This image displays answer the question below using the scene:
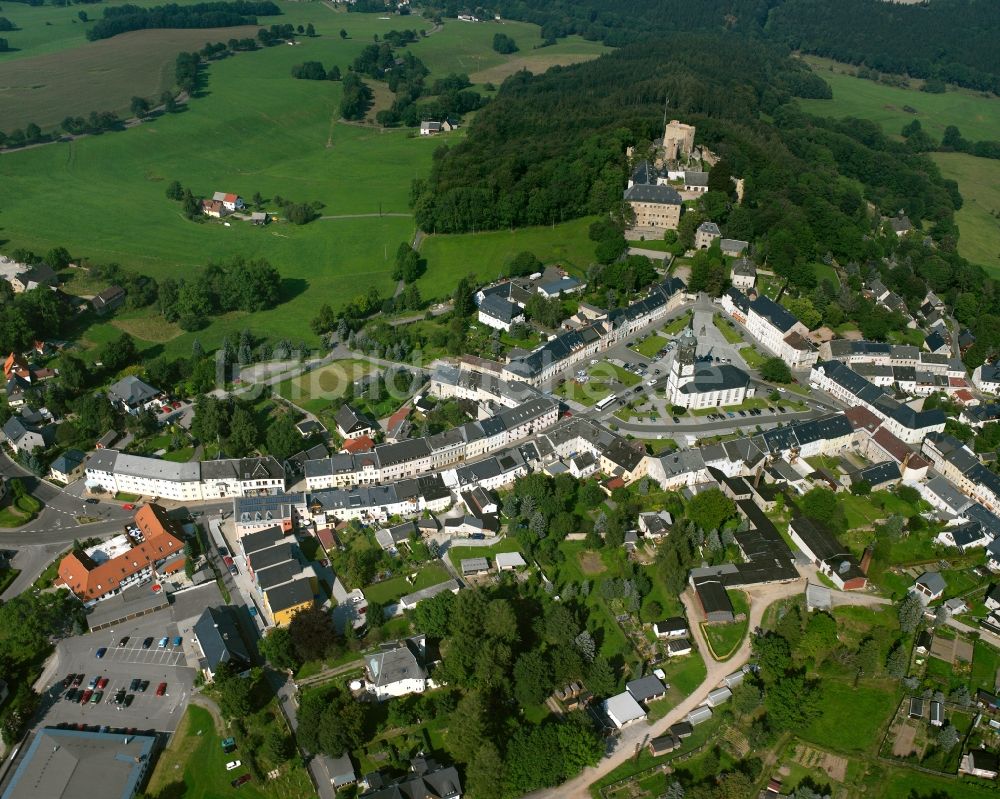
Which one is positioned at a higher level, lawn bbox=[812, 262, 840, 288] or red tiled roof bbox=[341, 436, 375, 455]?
lawn bbox=[812, 262, 840, 288]

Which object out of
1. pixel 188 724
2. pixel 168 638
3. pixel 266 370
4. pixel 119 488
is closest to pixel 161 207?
pixel 266 370

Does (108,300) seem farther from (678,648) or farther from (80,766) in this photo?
(678,648)

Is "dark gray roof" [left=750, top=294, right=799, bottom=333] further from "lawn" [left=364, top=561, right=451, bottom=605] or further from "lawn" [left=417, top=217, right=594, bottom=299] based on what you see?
"lawn" [left=364, top=561, right=451, bottom=605]

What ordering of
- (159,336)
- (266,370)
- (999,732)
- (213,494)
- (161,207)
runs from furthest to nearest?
1. (161,207)
2. (159,336)
3. (266,370)
4. (213,494)
5. (999,732)

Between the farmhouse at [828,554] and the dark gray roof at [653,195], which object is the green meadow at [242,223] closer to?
the dark gray roof at [653,195]

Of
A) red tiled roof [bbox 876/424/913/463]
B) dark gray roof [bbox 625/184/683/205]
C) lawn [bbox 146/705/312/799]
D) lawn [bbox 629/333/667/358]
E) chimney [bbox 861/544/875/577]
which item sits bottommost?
lawn [bbox 146/705/312/799]

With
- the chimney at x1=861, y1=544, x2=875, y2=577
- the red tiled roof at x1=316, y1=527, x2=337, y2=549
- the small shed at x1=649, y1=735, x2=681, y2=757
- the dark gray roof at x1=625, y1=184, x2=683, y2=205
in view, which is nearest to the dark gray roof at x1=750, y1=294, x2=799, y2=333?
the dark gray roof at x1=625, y1=184, x2=683, y2=205

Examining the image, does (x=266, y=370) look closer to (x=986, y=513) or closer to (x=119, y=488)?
(x=119, y=488)
